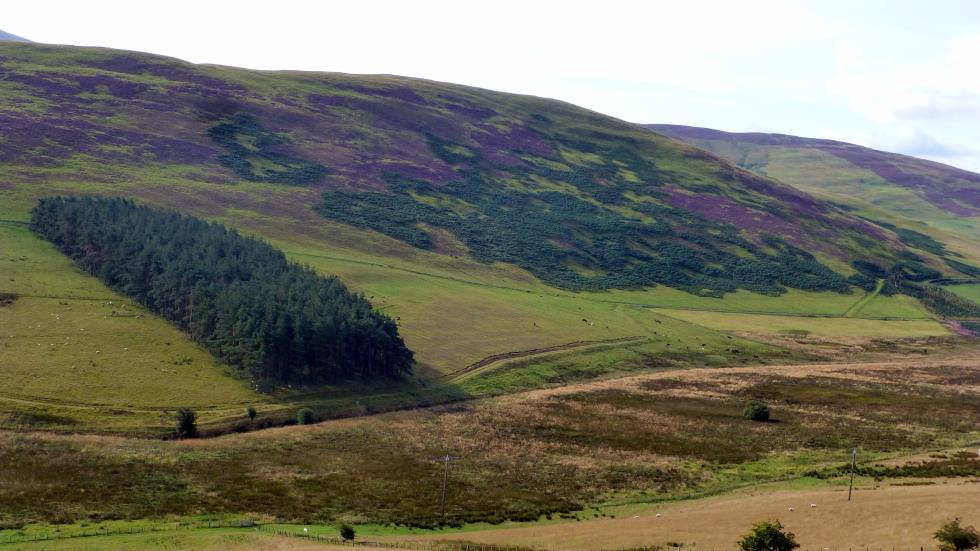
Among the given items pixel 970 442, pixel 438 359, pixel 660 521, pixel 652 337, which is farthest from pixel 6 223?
pixel 970 442

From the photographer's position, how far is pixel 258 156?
182000mm

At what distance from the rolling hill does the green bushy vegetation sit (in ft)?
1.83

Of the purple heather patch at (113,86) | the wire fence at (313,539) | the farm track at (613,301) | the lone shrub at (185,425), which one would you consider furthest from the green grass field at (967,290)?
the purple heather patch at (113,86)

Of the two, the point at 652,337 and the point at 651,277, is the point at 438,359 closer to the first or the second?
the point at 652,337

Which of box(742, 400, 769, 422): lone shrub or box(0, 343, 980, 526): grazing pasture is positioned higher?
box(742, 400, 769, 422): lone shrub

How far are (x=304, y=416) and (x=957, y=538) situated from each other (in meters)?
52.3

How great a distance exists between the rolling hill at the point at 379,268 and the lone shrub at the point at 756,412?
23222mm

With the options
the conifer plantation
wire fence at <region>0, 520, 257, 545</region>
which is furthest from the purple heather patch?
wire fence at <region>0, 520, 257, 545</region>

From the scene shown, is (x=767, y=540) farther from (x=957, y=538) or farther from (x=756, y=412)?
(x=756, y=412)

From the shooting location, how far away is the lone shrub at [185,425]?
69000mm

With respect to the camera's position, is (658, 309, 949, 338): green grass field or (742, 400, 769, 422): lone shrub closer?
(742, 400, 769, 422): lone shrub

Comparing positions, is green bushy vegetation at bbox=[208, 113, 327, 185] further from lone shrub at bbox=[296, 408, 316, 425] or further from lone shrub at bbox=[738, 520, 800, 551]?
lone shrub at bbox=[738, 520, 800, 551]

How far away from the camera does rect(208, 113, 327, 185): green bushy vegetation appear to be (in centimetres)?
17300

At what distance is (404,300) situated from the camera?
117500 millimetres
